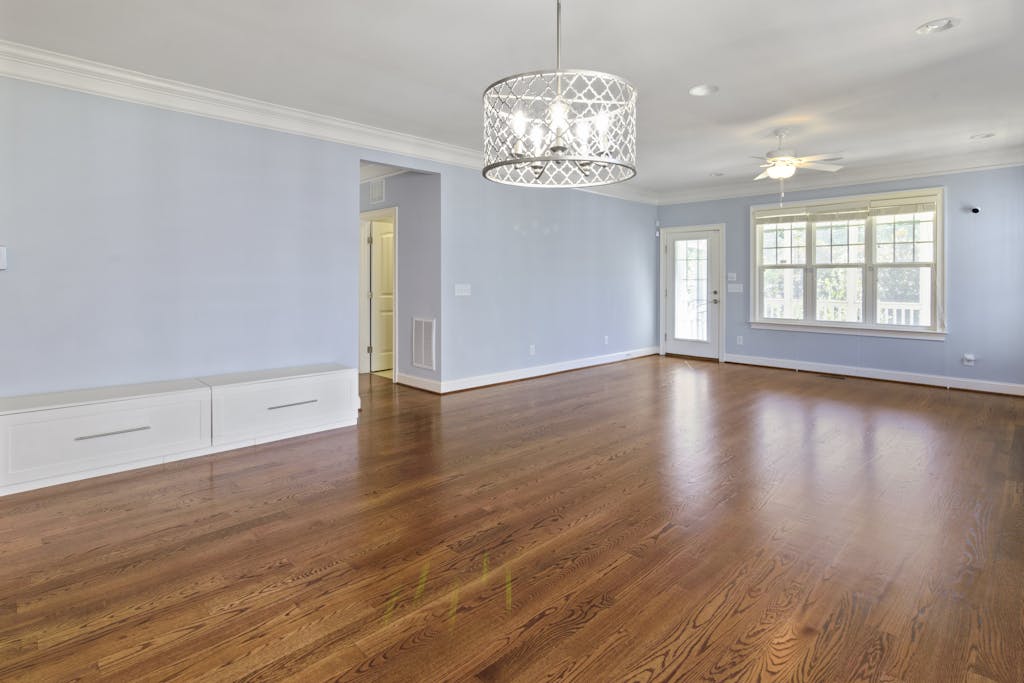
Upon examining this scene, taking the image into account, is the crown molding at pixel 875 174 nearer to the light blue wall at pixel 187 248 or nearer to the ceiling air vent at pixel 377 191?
the light blue wall at pixel 187 248

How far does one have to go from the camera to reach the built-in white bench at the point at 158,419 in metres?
3.14

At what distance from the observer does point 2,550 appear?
2449 mm

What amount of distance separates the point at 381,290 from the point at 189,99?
11.3 feet

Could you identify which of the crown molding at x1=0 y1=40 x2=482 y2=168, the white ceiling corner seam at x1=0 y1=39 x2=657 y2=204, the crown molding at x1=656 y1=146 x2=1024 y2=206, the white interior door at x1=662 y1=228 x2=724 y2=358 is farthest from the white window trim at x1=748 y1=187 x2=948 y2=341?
the crown molding at x1=0 y1=40 x2=482 y2=168

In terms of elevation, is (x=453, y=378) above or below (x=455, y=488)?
above

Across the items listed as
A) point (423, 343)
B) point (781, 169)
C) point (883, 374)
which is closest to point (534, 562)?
point (423, 343)

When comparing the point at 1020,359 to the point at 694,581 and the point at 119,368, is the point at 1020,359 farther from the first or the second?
the point at 119,368

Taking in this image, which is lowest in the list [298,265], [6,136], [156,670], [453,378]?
[156,670]

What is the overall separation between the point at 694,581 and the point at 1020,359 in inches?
236

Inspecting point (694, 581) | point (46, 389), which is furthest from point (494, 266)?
point (694, 581)

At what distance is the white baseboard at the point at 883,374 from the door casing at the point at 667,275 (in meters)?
0.54

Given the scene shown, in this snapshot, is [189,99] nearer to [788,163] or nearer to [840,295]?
[788,163]

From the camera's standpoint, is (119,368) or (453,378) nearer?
(119,368)

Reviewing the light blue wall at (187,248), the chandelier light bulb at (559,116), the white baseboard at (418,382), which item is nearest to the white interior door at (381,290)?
the white baseboard at (418,382)
